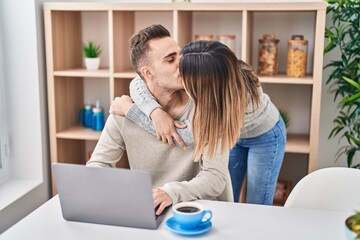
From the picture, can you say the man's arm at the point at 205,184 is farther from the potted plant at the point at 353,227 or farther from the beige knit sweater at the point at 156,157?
the potted plant at the point at 353,227

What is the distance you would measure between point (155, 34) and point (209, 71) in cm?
39

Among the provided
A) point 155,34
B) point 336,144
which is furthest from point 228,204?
point 336,144

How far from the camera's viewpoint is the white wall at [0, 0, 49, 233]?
266 centimetres

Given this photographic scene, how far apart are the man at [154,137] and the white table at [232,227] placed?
0.81 feet

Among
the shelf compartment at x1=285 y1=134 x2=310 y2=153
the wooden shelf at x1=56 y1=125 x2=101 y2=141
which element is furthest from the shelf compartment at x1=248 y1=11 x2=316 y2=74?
the wooden shelf at x1=56 y1=125 x2=101 y2=141

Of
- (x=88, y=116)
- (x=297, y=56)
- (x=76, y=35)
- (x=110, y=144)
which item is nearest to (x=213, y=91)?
(x=110, y=144)

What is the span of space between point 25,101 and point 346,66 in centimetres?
181

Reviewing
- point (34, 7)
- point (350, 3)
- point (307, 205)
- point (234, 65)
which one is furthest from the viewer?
point (34, 7)

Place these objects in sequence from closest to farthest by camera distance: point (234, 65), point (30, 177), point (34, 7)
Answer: point (234, 65) < point (34, 7) < point (30, 177)

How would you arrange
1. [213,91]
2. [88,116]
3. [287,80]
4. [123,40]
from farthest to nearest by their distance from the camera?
[88,116] → [123,40] → [287,80] → [213,91]

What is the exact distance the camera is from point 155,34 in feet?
5.70

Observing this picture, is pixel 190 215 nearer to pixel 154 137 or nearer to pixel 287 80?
pixel 154 137

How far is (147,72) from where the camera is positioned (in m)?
1.79

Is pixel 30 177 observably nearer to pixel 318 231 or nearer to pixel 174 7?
pixel 174 7
